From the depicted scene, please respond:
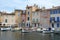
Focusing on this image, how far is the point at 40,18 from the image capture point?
78938 millimetres

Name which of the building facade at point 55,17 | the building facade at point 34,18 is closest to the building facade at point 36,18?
the building facade at point 34,18

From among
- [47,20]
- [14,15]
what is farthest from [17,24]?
[47,20]

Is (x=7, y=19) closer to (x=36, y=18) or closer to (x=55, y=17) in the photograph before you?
(x=36, y=18)

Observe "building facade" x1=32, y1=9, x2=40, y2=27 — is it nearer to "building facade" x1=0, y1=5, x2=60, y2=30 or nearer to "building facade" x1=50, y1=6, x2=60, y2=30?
"building facade" x1=0, y1=5, x2=60, y2=30

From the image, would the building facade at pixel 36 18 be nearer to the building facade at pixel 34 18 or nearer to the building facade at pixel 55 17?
the building facade at pixel 34 18

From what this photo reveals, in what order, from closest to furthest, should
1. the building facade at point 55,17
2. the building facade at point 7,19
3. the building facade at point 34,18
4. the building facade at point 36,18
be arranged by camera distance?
1. the building facade at point 55,17
2. the building facade at point 34,18
3. the building facade at point 36,18
4. the building facade at point 7,19

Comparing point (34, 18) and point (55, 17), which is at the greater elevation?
point (55, 17)

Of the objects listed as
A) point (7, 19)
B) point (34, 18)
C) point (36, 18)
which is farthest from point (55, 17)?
point (7, 19)

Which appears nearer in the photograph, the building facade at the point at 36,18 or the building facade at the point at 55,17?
the building facade at the point at 55,17

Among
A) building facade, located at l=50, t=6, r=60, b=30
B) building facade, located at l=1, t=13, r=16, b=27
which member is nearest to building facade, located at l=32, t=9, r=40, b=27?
building facade, located at l=50, t=6, r=60, b=30

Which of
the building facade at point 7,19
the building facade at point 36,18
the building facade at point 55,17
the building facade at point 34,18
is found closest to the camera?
the building facade at point 55,17

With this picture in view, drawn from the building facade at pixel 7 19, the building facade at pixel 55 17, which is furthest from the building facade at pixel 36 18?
the building facade at pixel 7 19

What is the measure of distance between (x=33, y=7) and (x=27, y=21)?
23.2 ft

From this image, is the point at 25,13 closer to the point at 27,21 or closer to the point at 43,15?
the point at 27,21
